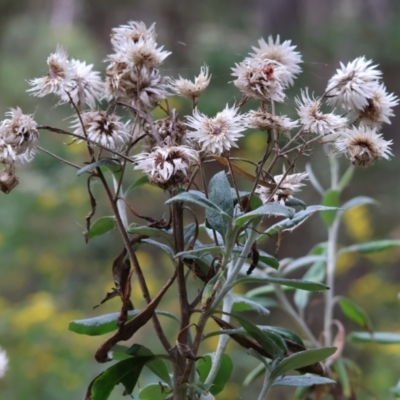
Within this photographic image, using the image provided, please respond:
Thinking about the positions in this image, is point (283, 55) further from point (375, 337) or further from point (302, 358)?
point (375, 337)

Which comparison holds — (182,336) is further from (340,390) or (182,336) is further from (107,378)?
(340,390)

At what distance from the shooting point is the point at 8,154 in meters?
0.30

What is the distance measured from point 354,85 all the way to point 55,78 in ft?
0.53

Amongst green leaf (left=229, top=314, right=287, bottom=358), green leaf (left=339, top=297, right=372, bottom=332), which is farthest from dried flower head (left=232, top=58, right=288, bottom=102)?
green leaf (left=339, top=297, right=372, bottom=332)

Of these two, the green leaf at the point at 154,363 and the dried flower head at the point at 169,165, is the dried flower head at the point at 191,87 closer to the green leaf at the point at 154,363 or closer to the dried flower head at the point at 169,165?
the dried flower head at the point at 169,165

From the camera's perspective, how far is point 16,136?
30 cm

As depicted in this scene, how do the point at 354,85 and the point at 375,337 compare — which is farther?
the point at 375,337

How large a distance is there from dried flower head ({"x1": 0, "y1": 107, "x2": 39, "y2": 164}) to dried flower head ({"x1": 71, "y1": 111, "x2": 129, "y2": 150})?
0.03 metres

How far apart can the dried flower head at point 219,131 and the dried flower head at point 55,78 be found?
82 millimetres

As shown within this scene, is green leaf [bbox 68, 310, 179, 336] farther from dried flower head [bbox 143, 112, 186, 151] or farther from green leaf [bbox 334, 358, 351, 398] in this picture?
green leaf [bbox 334, 358, 351, 398]

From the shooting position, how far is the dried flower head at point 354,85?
0.30m

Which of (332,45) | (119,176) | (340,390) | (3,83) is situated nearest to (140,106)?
(119,176)

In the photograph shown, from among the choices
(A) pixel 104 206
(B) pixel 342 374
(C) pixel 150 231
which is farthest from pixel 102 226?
(A) pixel 104 206

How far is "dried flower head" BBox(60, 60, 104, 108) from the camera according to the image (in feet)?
1.12
